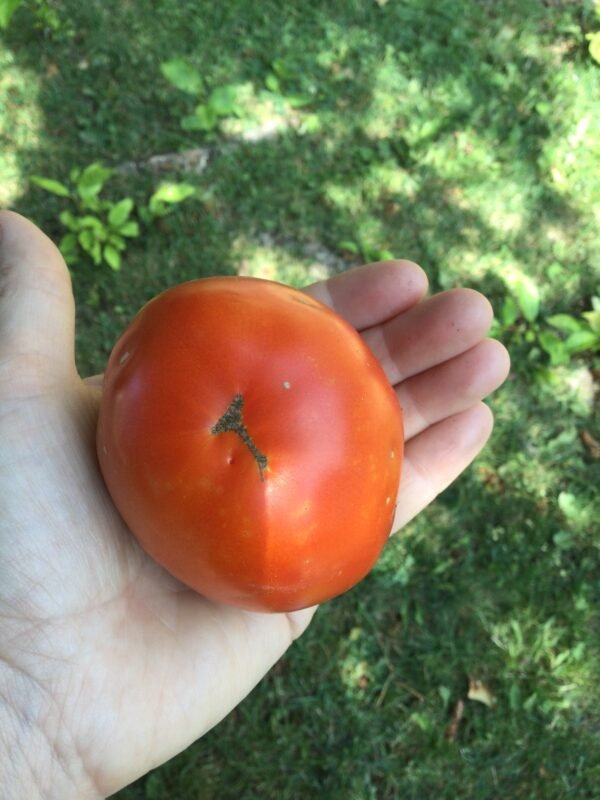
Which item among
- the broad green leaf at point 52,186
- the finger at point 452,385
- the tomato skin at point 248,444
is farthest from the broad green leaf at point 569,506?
the broad green leaf at point 52,186

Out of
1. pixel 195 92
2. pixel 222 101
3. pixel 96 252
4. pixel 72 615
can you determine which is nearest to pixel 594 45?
pixel 222 101

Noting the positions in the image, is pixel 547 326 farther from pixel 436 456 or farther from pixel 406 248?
pixel 436 456

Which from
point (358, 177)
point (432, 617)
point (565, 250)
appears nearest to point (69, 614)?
point (432, 617)

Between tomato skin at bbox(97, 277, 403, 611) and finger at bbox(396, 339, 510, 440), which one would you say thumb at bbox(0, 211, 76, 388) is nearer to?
tomato skin at bbox(97, 277, 403, 611)

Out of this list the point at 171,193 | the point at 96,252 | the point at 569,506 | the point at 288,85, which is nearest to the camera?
the point at 569,506

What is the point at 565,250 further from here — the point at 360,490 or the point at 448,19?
the point at 360,490

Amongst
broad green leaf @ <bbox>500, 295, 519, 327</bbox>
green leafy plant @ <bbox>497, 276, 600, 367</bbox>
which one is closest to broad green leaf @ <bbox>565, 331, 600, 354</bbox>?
green leafy plant @ <bbox>497, 276, 600, 367</bbox>

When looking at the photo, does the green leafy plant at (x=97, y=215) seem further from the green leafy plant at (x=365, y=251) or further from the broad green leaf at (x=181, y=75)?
the green leafy plant at (x=365, y=251)
